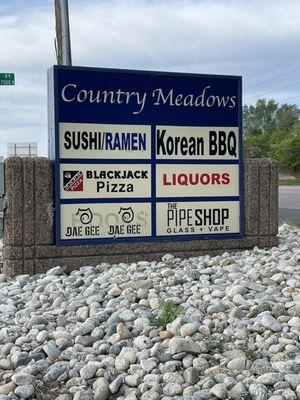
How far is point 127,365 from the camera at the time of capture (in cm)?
487

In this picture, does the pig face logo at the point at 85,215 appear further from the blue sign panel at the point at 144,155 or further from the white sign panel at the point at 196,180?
the white sign panel at the point at 196,180

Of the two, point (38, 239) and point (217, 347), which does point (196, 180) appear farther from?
point (217, 347)

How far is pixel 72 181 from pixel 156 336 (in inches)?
138

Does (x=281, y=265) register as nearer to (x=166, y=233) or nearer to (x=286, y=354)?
(x=166, y=233)

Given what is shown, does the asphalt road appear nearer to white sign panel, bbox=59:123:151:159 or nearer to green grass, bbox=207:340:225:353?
white sign panel, bbox=59:123:151:159

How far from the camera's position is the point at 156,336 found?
17.6 ft

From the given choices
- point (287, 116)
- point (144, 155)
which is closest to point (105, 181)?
point (144, 155)

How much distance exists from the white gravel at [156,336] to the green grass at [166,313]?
0.01m

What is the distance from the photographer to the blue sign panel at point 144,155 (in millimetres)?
8500

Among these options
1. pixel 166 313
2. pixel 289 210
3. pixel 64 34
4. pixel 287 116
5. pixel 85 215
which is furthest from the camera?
pixel 287 116

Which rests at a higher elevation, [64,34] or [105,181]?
[64,34]

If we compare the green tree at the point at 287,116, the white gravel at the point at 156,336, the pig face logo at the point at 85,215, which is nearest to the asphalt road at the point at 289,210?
the pig face logo at the point at 85,215

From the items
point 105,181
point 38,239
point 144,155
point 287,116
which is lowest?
point 38,239

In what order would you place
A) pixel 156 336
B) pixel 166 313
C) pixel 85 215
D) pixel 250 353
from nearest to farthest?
pixel 250 353 < pixel 156 336 < pixel 166 313 < pixel 85 215
